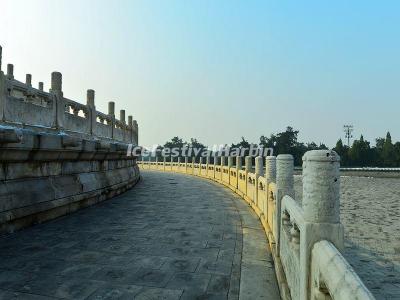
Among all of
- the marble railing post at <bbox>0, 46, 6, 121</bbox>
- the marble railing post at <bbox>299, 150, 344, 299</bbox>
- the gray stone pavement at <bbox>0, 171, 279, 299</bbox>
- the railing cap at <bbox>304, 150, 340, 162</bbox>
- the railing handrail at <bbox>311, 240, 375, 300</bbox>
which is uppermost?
the marble railing post at <bbox>0, 46, 6, 121</bbox>

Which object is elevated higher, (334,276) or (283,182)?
(283,182)

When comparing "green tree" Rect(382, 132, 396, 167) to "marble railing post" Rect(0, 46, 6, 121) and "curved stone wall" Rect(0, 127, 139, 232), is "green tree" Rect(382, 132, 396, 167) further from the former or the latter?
"marble railing post" Rect(0, 46, 6, 121)

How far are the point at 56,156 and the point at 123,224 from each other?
6.73ft

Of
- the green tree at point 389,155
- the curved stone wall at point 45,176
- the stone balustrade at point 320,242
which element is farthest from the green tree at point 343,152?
the stone balustrade at point 320,242

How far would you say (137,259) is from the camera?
4773 millimetres

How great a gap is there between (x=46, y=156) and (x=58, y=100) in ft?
4.84

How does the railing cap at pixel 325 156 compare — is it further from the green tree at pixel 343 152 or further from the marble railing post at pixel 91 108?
the green tree at pixel 343 152

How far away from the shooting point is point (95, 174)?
9.88 meters

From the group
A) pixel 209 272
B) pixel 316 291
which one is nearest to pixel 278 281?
pixel 209 272

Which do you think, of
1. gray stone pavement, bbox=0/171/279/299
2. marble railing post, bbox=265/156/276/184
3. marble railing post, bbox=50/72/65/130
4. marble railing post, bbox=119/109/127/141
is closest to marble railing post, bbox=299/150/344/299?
gray stone pavement, bbox=0/171/279/299

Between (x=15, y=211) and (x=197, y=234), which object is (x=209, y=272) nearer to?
(x=197, y=234)

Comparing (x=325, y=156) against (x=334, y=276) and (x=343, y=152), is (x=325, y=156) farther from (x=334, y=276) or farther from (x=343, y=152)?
(x=343, y=152)

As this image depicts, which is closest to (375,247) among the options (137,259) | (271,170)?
(271,170)

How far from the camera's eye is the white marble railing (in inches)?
244
